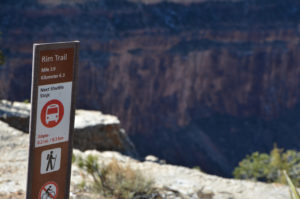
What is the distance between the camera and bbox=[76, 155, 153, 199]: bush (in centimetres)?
503

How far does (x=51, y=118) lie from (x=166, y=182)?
3.68 meters

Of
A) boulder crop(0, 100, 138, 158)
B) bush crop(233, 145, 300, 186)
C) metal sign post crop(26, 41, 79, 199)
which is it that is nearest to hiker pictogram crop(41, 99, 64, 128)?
metal sign post crop(26, 41, 79, 199)

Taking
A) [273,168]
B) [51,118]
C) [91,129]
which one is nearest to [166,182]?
[51,118]

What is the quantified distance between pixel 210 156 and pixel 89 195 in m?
27.7

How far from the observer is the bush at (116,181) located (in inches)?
198

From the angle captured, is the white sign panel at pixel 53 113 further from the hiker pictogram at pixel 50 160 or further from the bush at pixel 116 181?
the bush at pixel 116 181

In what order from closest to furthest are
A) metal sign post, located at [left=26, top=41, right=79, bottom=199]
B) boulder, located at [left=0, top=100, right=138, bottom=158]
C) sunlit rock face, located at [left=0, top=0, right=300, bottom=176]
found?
metal sign post, located at [left=26, top=41, right=79, bottom=199]
boulder, located at [left=0, top=100, right=138, bottom=158]
sunlit rock face, located at [left=0, top=0, right=300, bottom=176]

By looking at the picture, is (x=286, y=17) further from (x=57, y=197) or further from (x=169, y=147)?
(x=57, y=197)

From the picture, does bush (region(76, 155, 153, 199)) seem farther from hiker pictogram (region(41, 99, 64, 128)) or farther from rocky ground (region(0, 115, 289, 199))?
hiker pictogram (region(41, 99, 64, 128))

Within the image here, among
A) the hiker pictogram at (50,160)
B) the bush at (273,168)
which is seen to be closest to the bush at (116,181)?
the hiker pictogram at (50,160)

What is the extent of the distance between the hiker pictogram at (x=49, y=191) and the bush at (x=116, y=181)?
2033 millimetres

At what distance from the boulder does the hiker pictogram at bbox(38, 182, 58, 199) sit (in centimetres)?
688

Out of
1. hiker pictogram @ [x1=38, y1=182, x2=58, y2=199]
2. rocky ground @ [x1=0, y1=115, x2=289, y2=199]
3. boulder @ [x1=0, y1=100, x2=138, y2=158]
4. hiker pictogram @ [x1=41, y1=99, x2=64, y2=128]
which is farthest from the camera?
boulder @ [x1=0, y1=100, x2=138, y2=158]

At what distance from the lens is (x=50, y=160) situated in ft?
9.50
